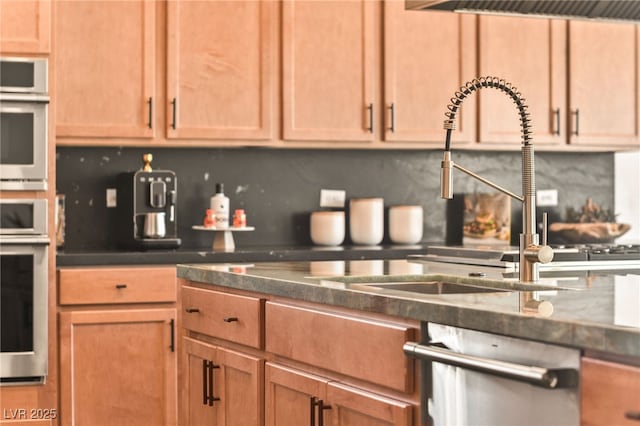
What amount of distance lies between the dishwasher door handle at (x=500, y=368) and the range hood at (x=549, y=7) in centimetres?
157

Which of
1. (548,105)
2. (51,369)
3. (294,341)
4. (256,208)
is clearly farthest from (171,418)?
(548,105)

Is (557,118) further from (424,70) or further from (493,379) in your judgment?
(493,379)

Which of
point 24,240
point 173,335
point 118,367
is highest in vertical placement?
point 24,240

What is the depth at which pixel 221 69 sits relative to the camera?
4.50 m

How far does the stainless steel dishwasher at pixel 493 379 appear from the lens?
1.60 metres

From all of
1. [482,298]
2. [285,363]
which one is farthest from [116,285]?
[482,298]

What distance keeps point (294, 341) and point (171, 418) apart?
1.94 metres

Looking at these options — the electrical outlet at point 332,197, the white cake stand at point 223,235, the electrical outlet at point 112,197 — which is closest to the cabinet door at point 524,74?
the electrical outlet at point 332,197

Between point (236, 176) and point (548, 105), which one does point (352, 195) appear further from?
point (548, 105)

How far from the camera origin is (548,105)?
504 cm

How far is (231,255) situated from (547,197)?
200 cm

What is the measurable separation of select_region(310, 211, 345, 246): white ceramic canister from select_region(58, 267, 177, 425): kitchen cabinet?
3.14 ft

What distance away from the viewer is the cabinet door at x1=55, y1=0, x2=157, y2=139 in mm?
4301

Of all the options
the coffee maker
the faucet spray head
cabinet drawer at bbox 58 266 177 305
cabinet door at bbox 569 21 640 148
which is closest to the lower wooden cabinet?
the faucet spray head
